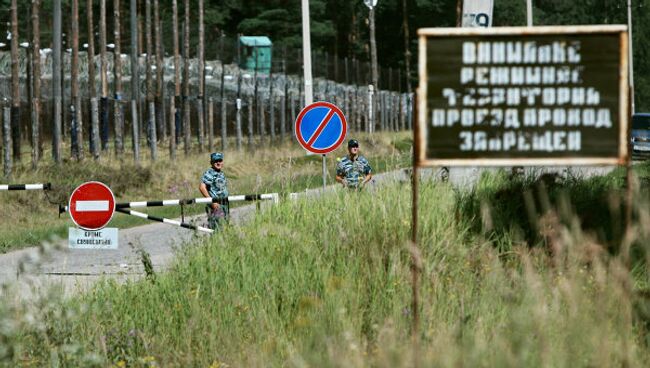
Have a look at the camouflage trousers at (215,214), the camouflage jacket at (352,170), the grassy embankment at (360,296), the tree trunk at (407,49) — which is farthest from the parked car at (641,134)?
the tree trunk at (407,49)

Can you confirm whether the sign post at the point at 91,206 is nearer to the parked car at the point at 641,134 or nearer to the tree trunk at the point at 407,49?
the parked car at the point at 641,134

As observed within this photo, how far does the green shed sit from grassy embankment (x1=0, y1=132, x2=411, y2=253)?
38204 mm

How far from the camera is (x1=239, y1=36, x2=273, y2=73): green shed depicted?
8875 centimetres

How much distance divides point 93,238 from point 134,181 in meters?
19.8

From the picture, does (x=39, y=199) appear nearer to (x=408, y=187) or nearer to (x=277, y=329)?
(x=408, y=187)

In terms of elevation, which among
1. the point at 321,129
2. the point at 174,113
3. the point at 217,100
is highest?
the point at 217,100

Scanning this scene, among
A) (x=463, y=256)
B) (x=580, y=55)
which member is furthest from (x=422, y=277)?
(x=580, y=55)

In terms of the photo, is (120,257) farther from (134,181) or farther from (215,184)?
(134,181)

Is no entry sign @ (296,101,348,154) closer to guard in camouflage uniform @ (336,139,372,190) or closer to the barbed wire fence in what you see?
guard in camouflage uniform @ (336,139,372,190)

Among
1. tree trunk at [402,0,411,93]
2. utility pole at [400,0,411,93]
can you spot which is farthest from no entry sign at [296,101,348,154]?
utility pole at [400,0,411,93]

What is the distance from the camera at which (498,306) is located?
33.9ft

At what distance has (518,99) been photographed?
364 inches

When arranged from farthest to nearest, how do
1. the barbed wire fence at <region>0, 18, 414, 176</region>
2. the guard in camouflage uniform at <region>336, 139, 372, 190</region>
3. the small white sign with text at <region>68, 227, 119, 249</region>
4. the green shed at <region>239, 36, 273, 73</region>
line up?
the green shed at <region>239, 36, 273, 73</region>, the barbed wire fence at <region>0, 18, 414, 176</region>, the guard in camouflage uniform at <region>336, 139, 372, 190</region>, the small white sign with text at <region>68, 227, 119, 249</region>

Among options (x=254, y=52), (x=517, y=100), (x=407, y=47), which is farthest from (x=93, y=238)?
(x=407, y=47)
